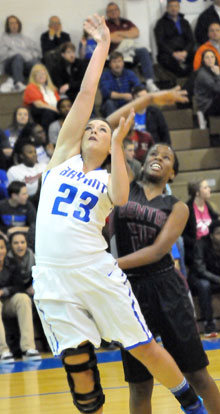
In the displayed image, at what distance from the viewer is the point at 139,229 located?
5.00 m

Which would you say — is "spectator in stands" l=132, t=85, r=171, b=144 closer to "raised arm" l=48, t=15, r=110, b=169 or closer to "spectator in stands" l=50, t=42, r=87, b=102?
"spectator in stands" l=50, t=42, r=87, b=102

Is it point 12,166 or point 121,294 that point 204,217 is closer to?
point 12,166

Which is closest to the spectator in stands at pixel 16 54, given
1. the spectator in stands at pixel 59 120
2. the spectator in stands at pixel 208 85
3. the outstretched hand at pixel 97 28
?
the spectator in stands at pixel 59 120

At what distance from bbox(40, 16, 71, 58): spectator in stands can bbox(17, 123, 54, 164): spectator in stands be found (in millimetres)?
2736

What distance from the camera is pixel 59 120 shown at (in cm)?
1140

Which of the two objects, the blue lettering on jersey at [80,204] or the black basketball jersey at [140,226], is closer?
the blue lettering on jersey at [80,204]

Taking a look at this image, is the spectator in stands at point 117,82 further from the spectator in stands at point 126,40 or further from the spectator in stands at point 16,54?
the spectator in stands at point 16,54

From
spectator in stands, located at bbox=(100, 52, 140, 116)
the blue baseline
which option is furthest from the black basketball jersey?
spectator in stands, located at bbox=(100, 52, 140, 116)

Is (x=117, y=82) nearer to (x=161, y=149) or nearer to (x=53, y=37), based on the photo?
(x=53, y=37)

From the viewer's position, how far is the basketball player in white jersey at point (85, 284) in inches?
169

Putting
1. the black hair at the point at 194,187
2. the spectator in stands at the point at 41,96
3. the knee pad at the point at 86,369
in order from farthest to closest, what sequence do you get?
the spectator in stands at the point at 41,96 < the black hair at the point at 194,187 < the knee pad at the point at 86,369

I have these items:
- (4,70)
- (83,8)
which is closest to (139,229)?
(4,70)

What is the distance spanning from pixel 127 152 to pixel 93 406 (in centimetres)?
602

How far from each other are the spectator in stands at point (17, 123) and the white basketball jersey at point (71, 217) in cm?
665
